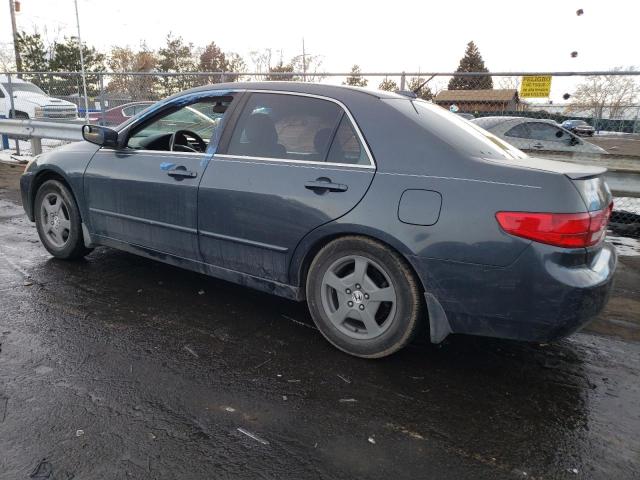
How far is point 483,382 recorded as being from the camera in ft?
9.73

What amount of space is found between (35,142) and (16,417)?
32.9 feet

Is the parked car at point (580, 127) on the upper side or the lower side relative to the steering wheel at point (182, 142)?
upper

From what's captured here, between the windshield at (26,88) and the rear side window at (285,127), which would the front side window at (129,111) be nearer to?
the windshield at (26,88)

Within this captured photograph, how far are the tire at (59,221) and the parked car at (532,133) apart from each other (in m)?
6.57

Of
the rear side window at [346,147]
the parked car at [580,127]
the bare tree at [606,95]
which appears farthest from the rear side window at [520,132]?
the rear side window at [346,147]

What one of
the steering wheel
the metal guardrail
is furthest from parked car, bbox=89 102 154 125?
the steering wheel

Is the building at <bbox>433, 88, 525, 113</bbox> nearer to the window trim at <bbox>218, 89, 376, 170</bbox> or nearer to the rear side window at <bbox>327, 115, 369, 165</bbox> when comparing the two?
the window trim at <bbox>218, 89, 376, 170</bbox>

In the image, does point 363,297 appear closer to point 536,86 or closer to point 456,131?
point 456,131

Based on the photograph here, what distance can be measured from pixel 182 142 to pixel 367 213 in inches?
84.6

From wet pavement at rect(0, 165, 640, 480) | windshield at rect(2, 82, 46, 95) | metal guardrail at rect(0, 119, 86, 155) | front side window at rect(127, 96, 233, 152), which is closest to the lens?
wet pavement at rect(0, 165, 640, 480)

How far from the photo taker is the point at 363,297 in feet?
10.2

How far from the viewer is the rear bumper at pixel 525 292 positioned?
2598 mm

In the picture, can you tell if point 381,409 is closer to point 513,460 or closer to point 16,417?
point 513,460

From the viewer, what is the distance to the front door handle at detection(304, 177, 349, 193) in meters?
3.09
